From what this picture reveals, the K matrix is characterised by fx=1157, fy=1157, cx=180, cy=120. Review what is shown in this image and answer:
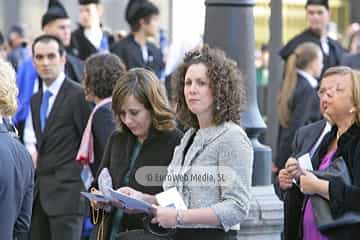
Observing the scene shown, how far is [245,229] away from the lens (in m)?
7.60

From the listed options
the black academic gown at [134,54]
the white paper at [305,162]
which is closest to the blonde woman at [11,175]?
the white paper at [305,162]

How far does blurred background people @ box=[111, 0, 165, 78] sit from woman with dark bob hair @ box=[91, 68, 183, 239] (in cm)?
599

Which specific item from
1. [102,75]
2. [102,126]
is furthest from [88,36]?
[102,126]

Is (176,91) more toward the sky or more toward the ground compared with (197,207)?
more toward the sky

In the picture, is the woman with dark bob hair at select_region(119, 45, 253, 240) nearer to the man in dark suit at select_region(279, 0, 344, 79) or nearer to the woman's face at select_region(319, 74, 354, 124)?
the woman's face at select_region(319, 74, 354, 124)

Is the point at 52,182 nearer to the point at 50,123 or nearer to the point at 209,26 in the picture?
the point at 50,123

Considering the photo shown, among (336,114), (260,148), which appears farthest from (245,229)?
(336,114)

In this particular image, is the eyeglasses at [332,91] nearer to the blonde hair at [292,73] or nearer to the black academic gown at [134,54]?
the blonde hair at [292,73]

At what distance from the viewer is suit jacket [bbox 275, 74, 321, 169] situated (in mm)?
10836

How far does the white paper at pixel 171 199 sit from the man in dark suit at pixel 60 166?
100 inches

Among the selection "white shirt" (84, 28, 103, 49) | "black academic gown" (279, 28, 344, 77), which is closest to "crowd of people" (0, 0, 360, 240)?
"white shirt" (84, 28, 103, 49)

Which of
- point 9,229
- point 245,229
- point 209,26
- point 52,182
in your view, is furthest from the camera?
point 52,182

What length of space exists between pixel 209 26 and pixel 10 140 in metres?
2.58

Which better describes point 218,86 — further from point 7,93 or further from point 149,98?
point 7,93
